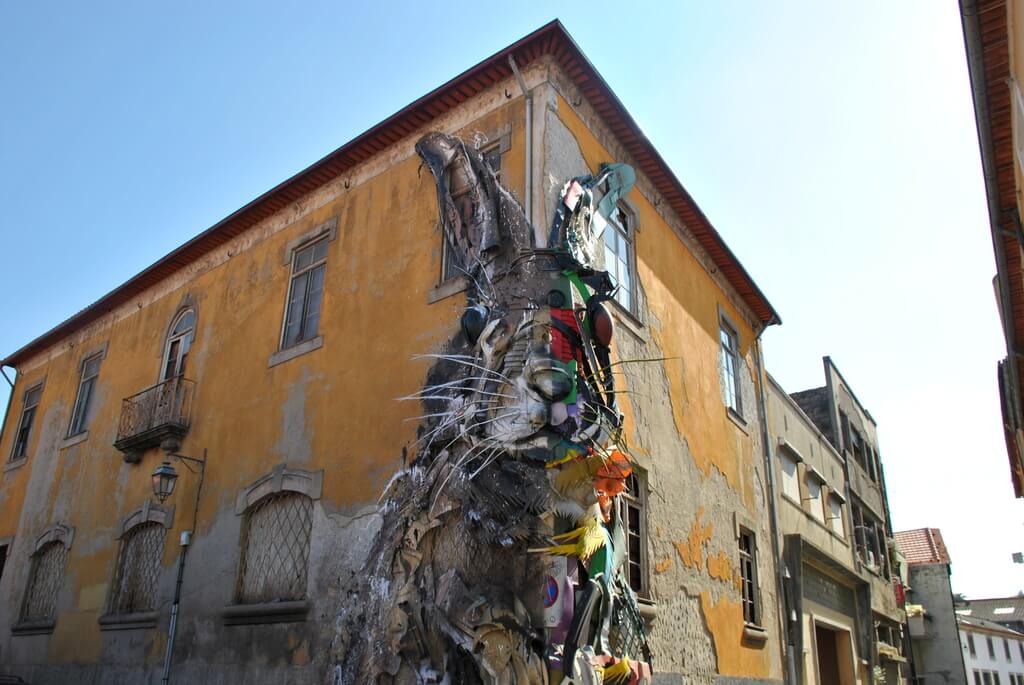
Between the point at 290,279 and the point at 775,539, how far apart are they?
30.4 feet

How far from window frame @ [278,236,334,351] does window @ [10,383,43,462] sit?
916 cm

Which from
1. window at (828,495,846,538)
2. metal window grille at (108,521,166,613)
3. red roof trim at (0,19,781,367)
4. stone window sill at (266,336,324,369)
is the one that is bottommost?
metal window grille at (108,521,166,613)

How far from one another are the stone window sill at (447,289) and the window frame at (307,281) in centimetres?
235

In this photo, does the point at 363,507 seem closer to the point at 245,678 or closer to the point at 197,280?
the point at 245,678

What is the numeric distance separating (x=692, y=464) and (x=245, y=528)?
20.3 feet

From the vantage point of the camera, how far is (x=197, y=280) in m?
14.0

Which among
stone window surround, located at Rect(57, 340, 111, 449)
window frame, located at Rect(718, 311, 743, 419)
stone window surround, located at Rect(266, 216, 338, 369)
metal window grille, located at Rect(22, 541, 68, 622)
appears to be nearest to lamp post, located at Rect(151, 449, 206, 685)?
stone window surround, located at Rect(266, 216, 338, 369)

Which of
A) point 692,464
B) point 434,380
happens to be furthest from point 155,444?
point 692,464

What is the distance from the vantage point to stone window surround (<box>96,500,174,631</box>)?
1161 cm

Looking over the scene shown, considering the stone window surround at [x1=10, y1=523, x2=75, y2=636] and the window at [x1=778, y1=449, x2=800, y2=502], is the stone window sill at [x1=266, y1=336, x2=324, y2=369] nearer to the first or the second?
the stone window surround at [x1=10, y1=523, x2=75, y2=636]

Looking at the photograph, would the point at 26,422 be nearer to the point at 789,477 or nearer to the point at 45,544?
the point at 45,544

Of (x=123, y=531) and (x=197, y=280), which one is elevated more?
(x=197, y=280)

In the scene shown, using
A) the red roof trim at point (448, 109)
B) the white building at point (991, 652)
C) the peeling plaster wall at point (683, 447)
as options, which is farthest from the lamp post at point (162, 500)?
the white building at point (991, 652)

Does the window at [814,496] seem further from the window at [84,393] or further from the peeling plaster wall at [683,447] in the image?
the window at [84,393]
